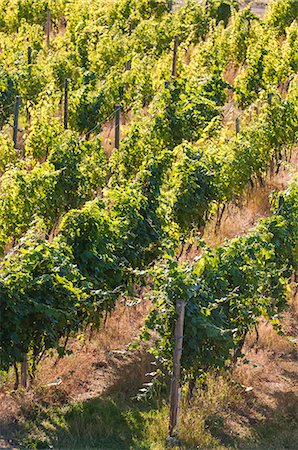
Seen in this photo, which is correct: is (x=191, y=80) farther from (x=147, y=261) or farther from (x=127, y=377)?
(x=127, y=377)

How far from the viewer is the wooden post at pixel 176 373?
6.90m

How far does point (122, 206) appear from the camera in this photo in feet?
27.8

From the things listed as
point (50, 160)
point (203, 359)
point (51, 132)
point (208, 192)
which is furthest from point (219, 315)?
point (51, 132)

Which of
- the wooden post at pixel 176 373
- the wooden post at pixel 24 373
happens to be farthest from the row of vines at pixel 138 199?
the wooden post at pixel 24 373

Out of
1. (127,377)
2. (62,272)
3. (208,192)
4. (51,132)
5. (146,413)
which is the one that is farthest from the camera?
(51,132)

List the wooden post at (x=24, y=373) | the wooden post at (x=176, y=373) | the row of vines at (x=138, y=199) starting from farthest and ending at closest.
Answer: the wooden post at (x=24, y=373) → the row of vines at (x=138, y=199) → the wooden post at (x=176, y=373)

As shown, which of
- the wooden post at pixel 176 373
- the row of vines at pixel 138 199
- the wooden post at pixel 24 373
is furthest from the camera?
the wooden post at pixel 24 373

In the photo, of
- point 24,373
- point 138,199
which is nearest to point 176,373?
point 24,373

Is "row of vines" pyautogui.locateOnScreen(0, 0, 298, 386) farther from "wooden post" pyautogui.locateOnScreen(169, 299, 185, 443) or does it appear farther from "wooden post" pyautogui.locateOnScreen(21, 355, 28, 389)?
"wooden post" pyautogui.locateOnScreen(21, 355, 28, 389)

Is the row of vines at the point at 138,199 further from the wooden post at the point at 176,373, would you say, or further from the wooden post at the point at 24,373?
the wooden post at the point at 24,373

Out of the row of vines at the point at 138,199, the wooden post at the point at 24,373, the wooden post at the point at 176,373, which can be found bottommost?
the wooden post at the point at 24,373

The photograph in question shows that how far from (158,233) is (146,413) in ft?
6.59

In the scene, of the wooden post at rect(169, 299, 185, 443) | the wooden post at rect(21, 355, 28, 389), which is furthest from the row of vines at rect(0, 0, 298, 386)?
the wooden post at rect(21, 355, 28, 389)

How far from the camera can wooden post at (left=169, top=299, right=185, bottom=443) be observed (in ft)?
22.6
